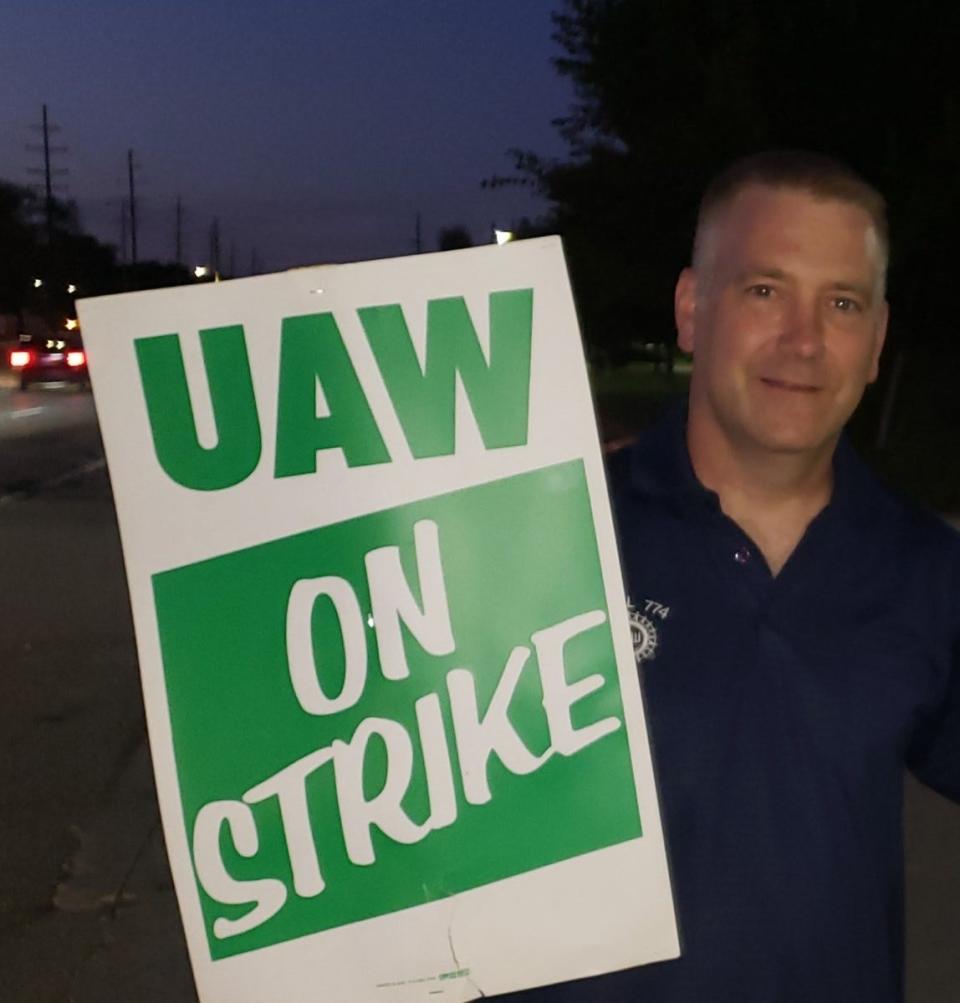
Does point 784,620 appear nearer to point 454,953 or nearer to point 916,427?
point 454,953

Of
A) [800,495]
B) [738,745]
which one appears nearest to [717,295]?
[800,495]

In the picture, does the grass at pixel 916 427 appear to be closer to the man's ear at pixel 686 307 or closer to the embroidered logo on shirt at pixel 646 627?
the man's ear at pixel 686 307

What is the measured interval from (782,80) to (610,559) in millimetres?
13965

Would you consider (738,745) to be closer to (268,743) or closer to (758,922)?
Answer: (758,922)

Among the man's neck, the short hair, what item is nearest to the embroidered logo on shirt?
the man's neck

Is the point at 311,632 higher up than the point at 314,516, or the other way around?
the point at 314,516

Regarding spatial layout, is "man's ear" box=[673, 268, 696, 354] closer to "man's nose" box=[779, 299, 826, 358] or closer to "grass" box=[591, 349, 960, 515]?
"man's nose" box=[779, 299, 826, 358]

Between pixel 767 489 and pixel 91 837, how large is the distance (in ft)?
12.6

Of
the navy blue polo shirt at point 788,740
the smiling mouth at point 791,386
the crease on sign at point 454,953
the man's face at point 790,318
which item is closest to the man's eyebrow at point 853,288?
the man's face at point 790,318

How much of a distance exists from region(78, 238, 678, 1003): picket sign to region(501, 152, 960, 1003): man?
91 millimetres

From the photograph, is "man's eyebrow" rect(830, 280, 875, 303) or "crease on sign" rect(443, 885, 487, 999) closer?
"crease on sign" rect(443, 885, 487, 999)

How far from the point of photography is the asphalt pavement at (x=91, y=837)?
4.00 metres

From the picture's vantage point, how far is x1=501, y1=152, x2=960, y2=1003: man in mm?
1720

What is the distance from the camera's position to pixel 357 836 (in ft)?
5.52
